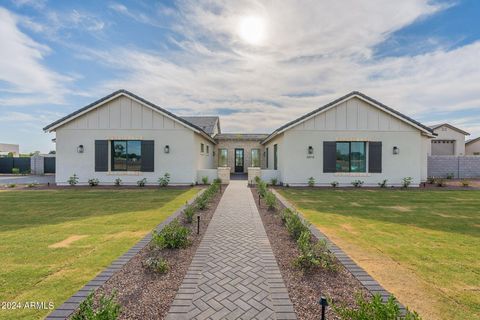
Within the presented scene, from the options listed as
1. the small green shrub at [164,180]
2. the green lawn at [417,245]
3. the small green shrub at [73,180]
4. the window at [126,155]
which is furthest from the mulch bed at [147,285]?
the small green shrub at [73,180]

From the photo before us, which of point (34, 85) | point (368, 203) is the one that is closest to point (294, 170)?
point (368, 203)

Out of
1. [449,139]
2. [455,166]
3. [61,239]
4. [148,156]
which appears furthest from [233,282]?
[449,139]

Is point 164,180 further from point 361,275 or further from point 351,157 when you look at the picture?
point 361,275

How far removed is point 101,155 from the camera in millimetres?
14547

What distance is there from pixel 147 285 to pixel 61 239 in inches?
134

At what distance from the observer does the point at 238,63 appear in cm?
1298

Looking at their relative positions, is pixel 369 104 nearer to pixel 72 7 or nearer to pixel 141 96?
pixel 141 96

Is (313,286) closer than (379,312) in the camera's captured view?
No

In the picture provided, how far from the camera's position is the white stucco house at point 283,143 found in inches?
565

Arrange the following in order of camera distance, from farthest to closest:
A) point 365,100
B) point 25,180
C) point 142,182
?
point 25,180
point 142,182
point 365,100

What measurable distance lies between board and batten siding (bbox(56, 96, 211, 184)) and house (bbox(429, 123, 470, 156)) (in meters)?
29.7

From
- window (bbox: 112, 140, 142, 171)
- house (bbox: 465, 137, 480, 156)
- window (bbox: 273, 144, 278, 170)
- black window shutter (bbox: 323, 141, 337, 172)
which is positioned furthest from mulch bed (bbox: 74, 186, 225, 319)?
house (bbox: 465, 137, 480, 156)

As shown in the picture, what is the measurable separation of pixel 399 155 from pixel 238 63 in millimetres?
11681

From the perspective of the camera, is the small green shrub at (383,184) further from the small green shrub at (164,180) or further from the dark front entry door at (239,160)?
the small green shrub at (164,180)
